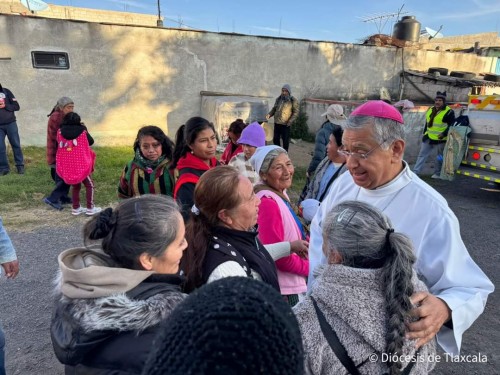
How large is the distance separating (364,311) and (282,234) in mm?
1293

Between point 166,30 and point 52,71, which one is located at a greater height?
point 166,30

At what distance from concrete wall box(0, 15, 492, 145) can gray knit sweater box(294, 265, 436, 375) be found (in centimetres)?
1073

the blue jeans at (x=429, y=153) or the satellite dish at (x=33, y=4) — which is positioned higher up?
the satellite dish at (x=33, y=4)

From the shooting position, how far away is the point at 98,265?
4.34 feet

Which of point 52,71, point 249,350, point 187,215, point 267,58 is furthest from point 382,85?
point 249,350

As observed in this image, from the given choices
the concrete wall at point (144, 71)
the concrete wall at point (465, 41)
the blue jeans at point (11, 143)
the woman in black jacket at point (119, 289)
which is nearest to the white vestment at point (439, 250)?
the woman in black jacket at point (119, 289)

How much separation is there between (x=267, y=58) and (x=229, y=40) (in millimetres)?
1505

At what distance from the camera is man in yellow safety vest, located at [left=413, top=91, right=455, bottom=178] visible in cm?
851

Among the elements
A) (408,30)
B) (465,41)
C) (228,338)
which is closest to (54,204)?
(228,338)

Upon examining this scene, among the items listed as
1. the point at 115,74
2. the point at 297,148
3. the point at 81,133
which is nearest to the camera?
the point at 81,133

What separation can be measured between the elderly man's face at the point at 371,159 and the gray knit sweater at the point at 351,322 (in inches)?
28.5

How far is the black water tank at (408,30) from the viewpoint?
15.7m

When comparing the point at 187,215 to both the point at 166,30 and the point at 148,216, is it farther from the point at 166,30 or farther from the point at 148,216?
the point at 166,30

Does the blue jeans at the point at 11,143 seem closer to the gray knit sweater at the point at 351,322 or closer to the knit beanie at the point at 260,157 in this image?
the knit beanie at the point at 260,157
